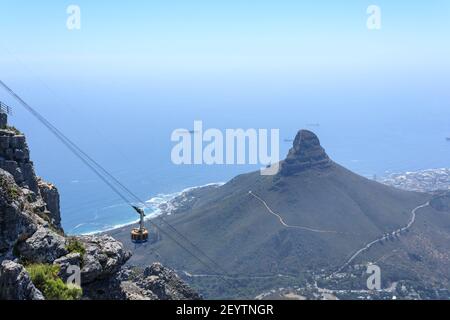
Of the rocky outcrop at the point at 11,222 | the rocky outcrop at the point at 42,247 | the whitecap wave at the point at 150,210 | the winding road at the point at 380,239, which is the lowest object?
the whitecap wave at the point at 150,210

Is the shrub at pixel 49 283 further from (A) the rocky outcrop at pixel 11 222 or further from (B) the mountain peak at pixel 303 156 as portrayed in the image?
(B) the mountain peak at pixel 303 156

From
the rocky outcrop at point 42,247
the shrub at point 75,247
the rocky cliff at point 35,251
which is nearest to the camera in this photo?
the rocky cliff at point 35,251

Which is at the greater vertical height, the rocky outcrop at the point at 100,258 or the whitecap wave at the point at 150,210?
the rocky outcrop at the point at 100,258

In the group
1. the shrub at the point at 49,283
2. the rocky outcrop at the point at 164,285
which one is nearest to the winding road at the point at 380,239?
the rocky outcrop at the point at 164,285

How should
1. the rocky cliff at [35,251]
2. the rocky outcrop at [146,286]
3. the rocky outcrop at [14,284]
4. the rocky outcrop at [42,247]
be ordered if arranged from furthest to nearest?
the rocky outcrop at [146,286] → the rocky outcrop at [42,247] → the rocky cliff at [35,251] → the rocky outcrop at [14,284]

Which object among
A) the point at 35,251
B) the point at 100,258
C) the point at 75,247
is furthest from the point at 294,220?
the point at 35,251

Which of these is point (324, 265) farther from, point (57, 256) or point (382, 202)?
Answer: point (57, 256)

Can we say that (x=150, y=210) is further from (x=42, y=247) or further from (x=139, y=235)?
(x=42, y=247)
